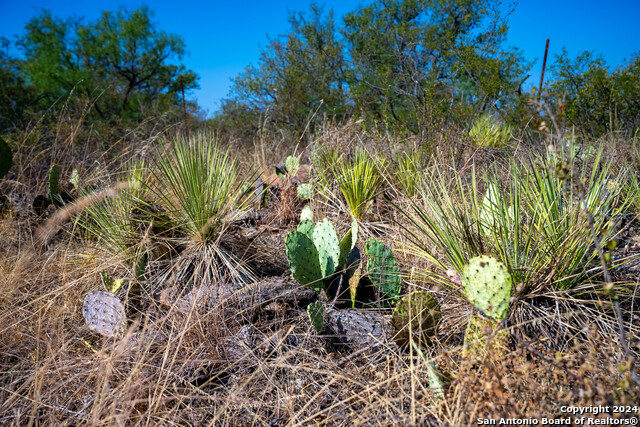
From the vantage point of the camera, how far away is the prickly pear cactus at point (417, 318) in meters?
1.39

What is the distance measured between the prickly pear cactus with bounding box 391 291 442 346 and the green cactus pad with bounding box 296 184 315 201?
66.5 inches

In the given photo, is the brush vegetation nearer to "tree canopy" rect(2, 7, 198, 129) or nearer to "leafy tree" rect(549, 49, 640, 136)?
"leafy tree" rect(549, 49, 640, 136)

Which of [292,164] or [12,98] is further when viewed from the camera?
[12,98]

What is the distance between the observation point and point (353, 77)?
6898 millimetres

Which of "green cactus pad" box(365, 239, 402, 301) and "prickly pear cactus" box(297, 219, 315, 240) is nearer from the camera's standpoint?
"green cactus pad" box(365, 239, 402, 301)

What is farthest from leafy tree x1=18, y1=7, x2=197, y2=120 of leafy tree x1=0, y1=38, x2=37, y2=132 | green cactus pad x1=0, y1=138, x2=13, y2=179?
green cactus pad x1=0, y1=138, x2=13, y2=179

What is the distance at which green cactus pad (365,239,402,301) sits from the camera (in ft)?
5.72

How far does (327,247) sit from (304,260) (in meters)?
0.14

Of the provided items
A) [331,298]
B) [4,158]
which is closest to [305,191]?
[331,298]

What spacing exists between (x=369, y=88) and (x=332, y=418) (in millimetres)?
5293

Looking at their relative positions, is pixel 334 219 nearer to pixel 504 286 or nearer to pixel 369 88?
pixel 504 286

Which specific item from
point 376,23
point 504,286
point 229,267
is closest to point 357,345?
point 504,286

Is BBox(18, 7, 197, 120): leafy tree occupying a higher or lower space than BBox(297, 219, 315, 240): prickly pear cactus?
higher

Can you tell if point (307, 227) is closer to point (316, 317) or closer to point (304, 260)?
point (304, 260)
